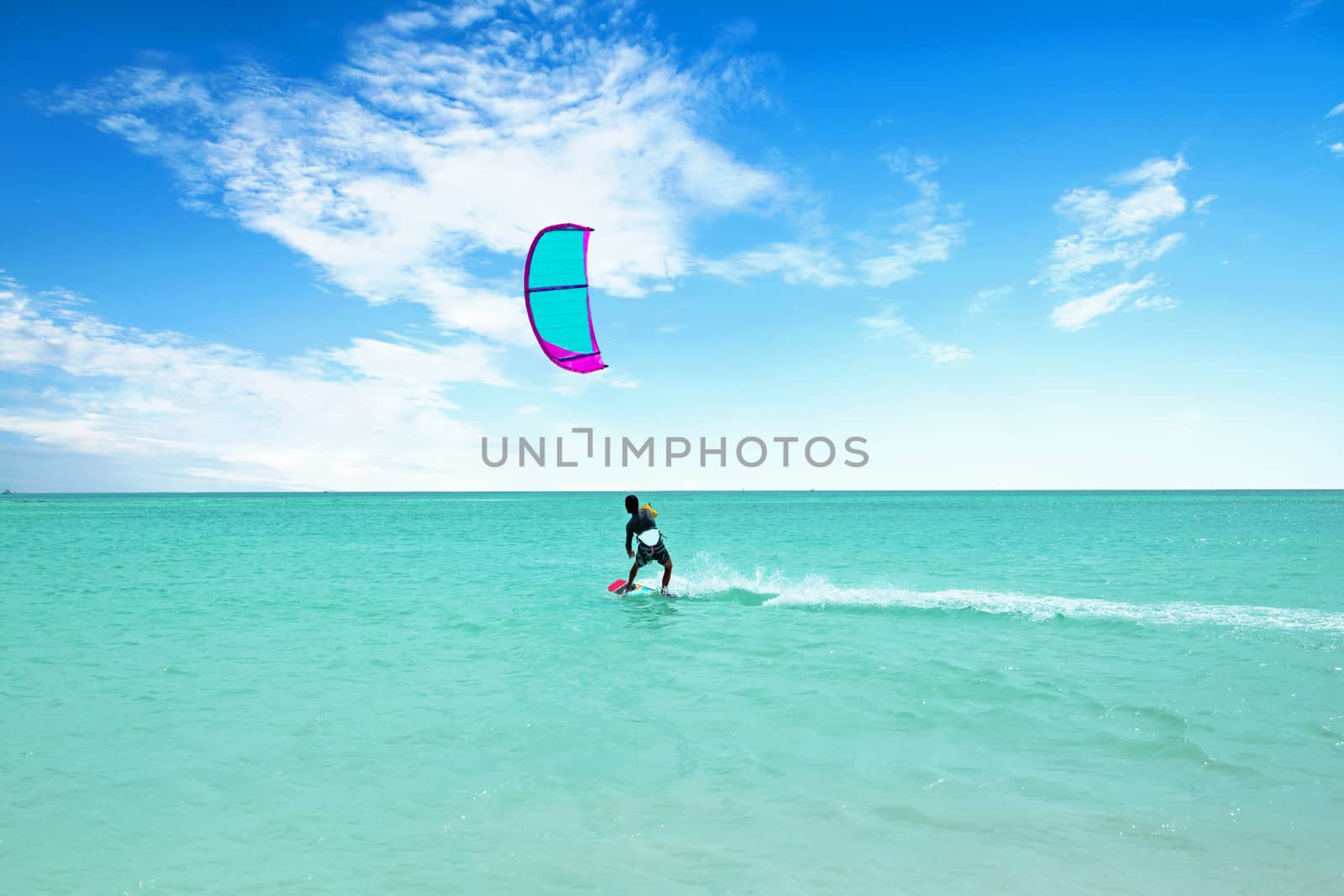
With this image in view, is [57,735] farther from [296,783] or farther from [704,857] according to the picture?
[704,857]

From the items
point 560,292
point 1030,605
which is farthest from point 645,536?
point 1030,605

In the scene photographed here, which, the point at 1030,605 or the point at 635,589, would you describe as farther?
the point at 635,589

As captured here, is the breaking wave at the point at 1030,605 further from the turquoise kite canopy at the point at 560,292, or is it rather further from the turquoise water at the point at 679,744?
the turquoise kite canopy at the point at 560,292

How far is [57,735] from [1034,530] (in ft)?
138

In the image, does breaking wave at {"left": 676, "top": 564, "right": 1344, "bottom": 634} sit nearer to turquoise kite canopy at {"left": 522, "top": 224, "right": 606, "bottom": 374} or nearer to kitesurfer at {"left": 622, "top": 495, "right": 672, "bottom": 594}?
kitesurfer at {"left": 622, "top": 495, "right": 672, "bottom": 594}

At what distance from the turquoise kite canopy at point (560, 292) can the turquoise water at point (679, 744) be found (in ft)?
15.2

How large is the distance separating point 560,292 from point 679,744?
7.50m

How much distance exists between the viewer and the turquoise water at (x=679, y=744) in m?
4.62

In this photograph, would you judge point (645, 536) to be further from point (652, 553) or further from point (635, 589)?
point (635, 589)

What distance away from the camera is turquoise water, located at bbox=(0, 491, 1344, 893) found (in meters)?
4.62

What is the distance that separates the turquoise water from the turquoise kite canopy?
4628 mm

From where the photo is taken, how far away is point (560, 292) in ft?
39.2

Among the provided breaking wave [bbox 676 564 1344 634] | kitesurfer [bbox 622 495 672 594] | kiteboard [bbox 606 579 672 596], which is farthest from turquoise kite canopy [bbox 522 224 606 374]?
breaking wave [bbox 676 564 1344 634]

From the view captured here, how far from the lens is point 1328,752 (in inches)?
246
